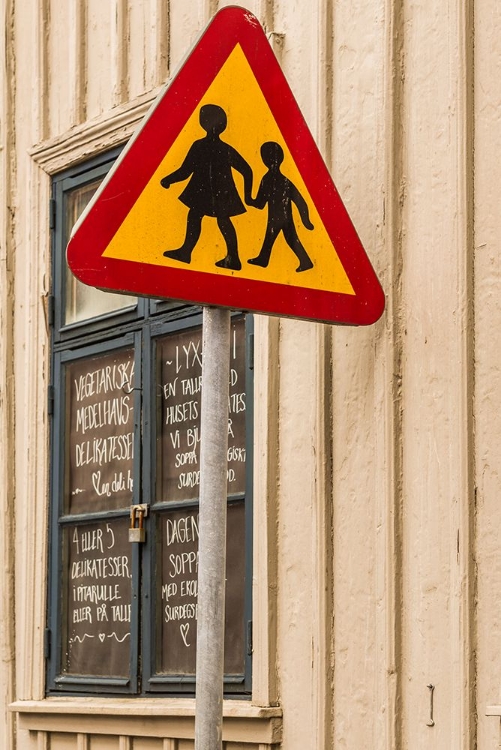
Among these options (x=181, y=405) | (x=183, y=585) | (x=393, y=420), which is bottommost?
(x=183, y=585)

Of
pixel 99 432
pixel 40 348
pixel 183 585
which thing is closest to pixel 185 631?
pixel 183 585

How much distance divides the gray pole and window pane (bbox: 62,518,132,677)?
240 cm

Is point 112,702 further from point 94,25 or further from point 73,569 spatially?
point 94,25

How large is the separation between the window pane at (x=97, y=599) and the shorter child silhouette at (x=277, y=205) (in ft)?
6.93

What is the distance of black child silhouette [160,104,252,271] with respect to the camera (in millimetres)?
3598

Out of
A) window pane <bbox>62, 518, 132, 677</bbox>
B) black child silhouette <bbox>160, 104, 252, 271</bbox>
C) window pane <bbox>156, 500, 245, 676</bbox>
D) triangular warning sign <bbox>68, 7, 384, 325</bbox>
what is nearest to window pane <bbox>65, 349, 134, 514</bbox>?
window pane <bbox>62, 518, 132, 677</bbox>

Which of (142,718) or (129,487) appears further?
(129,487)

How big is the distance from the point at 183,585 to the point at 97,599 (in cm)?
64

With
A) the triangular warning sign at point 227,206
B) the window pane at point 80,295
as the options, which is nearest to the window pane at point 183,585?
the window pane at point 80,295

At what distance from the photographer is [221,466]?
3.29 meters

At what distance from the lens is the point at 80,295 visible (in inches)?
243

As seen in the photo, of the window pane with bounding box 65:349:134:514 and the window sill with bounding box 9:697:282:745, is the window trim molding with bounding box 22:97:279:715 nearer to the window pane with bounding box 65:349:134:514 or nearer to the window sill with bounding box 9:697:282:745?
the window sill with bounding box 9:697:282:745

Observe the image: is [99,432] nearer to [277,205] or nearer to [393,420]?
[393,420]

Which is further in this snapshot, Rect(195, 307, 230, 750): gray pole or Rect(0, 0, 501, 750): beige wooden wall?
Rect(0, 0, 501, 750): beige wooden wall
